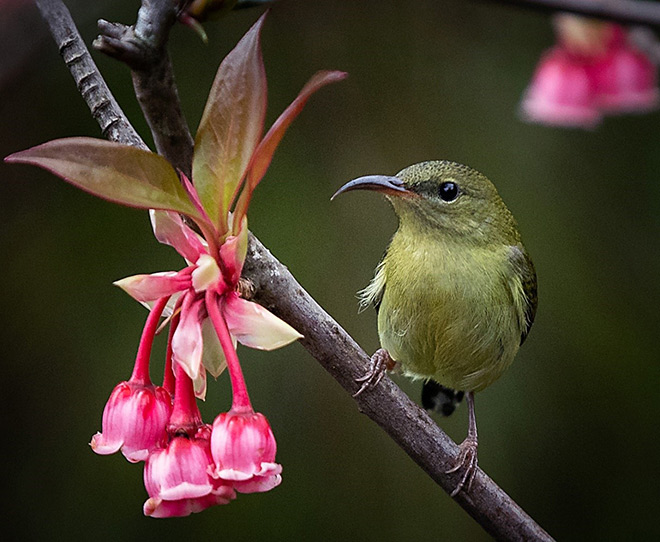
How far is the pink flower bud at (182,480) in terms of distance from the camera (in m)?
0.81

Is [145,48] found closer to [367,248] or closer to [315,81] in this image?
[315,81]

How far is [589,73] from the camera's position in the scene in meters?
2.23

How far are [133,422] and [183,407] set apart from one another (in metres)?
0.06

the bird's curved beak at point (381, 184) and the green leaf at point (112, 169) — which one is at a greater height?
the green leaf at point (112, 169)

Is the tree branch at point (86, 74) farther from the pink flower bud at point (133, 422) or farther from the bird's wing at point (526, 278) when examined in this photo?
the bird's wing at point (526, 278)

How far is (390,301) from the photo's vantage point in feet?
5.74

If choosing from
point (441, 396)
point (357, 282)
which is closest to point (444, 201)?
point (441, 396)

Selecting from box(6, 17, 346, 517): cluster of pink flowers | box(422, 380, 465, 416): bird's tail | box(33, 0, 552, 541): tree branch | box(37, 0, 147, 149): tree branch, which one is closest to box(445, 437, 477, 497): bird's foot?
box(33, 0, 552, 541): tree branch

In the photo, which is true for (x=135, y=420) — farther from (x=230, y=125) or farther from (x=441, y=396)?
(x=441, y=396)

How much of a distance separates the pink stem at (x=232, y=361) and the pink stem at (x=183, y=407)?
2.0 inches

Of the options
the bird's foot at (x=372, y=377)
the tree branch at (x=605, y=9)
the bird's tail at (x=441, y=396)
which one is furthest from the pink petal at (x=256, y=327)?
the bird's tail at (x=441, y=396)

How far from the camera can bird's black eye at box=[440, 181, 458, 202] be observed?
5.53 ft

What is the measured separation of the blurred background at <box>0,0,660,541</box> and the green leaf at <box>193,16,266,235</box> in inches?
68.3

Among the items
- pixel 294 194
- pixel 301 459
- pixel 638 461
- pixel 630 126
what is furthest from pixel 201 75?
pixel 638 461
